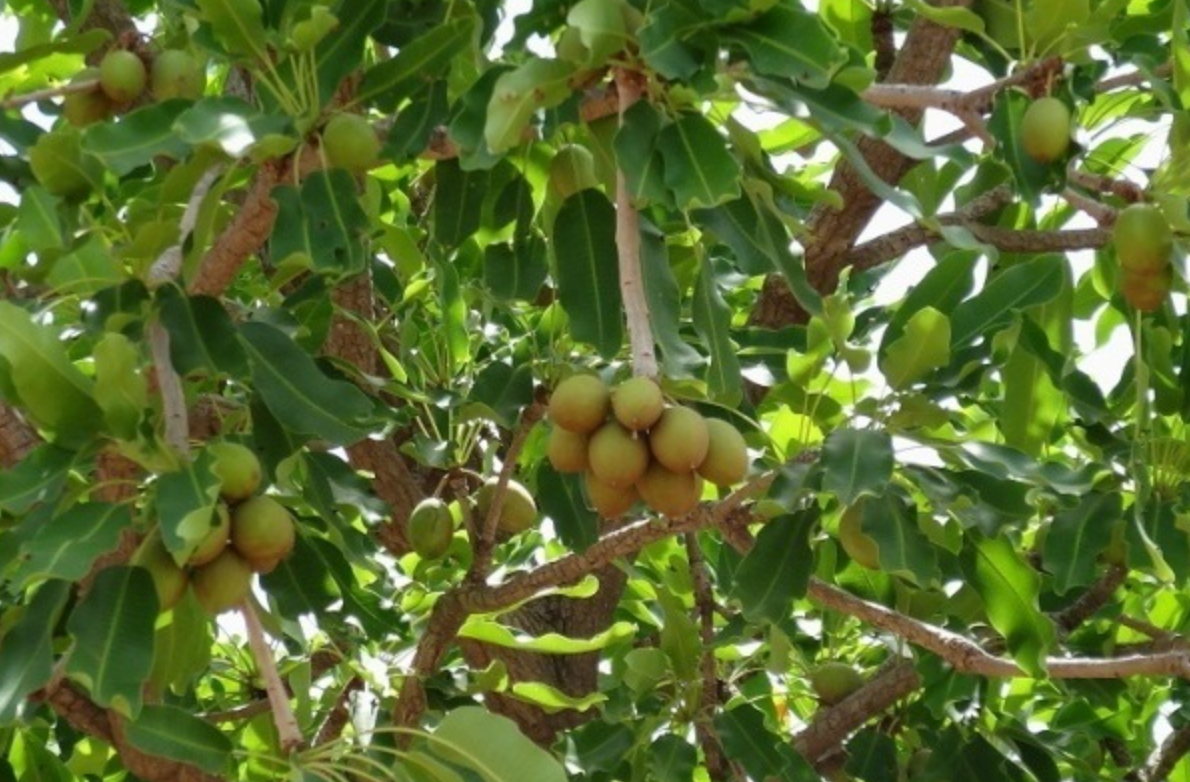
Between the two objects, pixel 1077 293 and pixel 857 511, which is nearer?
pixel 857 511

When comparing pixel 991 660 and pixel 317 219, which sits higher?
pixel 317 219

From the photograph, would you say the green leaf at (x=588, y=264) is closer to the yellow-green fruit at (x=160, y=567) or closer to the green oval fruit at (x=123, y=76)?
the yellow-green fruit at (x=160, y=567)

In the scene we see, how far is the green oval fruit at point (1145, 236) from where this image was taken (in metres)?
2.25

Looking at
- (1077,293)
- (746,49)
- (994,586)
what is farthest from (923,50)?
(746,49)

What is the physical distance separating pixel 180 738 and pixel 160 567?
229 mm

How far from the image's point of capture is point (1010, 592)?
259cm

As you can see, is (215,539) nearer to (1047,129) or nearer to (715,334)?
(715,334)

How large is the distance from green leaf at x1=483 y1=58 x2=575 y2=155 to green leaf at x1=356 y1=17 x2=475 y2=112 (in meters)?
0.27

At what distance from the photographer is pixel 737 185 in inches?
85.8

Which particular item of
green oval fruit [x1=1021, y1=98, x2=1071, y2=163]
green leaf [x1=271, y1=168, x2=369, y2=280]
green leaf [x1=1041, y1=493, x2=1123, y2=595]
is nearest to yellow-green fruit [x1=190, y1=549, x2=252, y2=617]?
green leaf [x1=271, y1=168, x2=369, y2=280]

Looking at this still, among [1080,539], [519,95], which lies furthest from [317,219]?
[1080,539]

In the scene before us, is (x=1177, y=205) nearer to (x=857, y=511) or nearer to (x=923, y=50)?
(x=857, y=511)

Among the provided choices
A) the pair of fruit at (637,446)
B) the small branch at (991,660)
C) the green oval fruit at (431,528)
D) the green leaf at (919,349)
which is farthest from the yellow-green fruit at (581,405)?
the green oval fruit at (431,528)

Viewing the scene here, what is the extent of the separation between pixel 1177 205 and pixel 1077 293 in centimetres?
122
